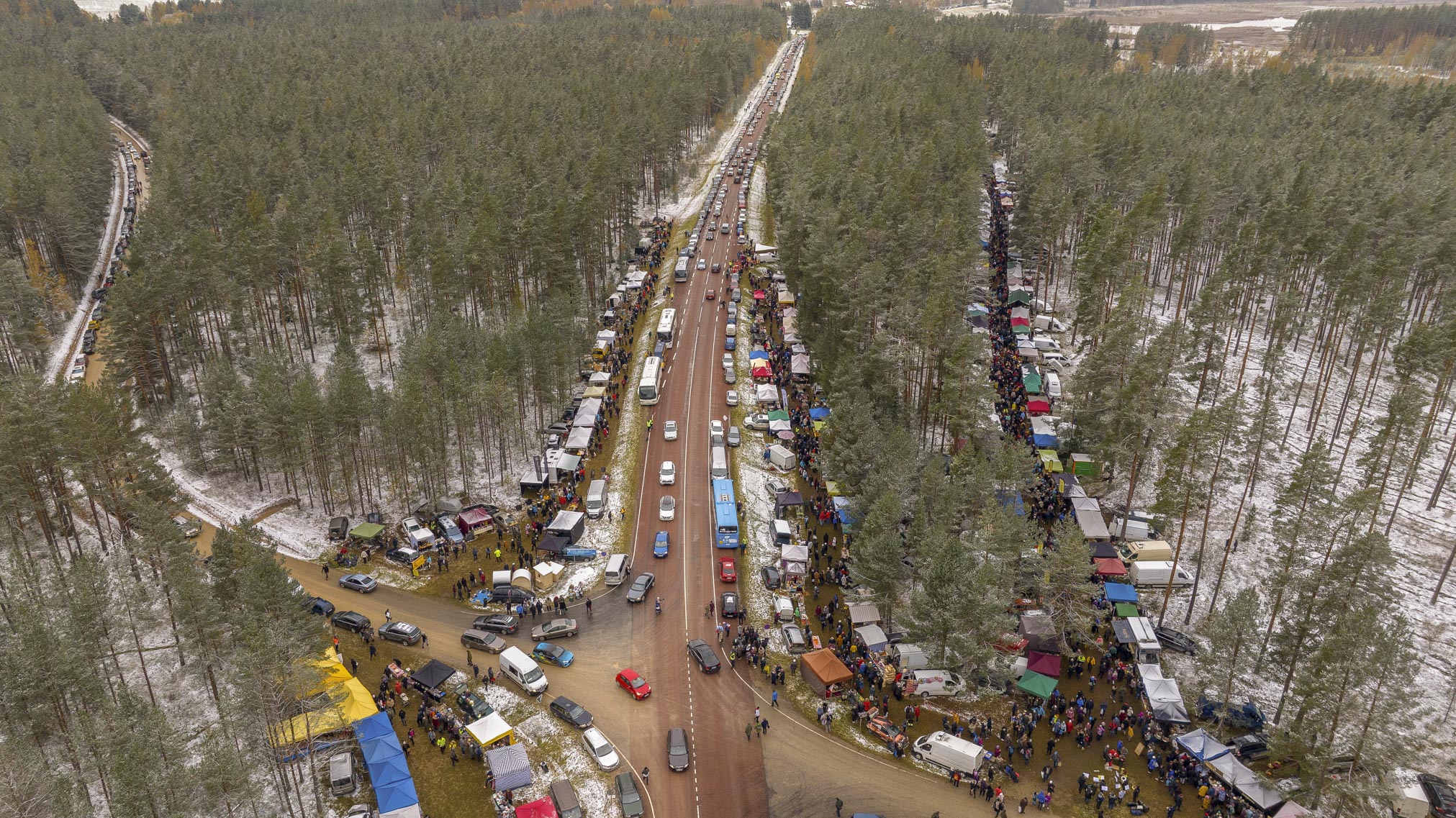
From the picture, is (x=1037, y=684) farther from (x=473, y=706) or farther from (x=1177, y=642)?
(x=473, y=706)

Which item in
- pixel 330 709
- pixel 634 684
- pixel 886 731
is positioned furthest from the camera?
pixel 634 684

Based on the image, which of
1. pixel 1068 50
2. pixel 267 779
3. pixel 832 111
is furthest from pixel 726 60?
pixel 267 779

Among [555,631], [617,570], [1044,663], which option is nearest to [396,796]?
[555,631]

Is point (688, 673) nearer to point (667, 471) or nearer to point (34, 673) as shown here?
point (667, 471)

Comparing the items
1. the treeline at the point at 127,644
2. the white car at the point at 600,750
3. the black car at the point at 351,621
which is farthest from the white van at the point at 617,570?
the treeline at the point at 127,644

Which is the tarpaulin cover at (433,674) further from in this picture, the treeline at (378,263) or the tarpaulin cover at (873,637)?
the tarpaulin cover at (873,637)

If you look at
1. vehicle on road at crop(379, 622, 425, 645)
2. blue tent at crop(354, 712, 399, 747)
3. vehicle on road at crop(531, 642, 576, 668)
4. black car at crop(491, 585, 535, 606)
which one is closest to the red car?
vehicle on road at crop(531, 642, 576, 668)

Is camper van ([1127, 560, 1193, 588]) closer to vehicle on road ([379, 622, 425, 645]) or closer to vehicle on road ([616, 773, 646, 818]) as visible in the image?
vehicle on road ([616, 773, 646, 818])
